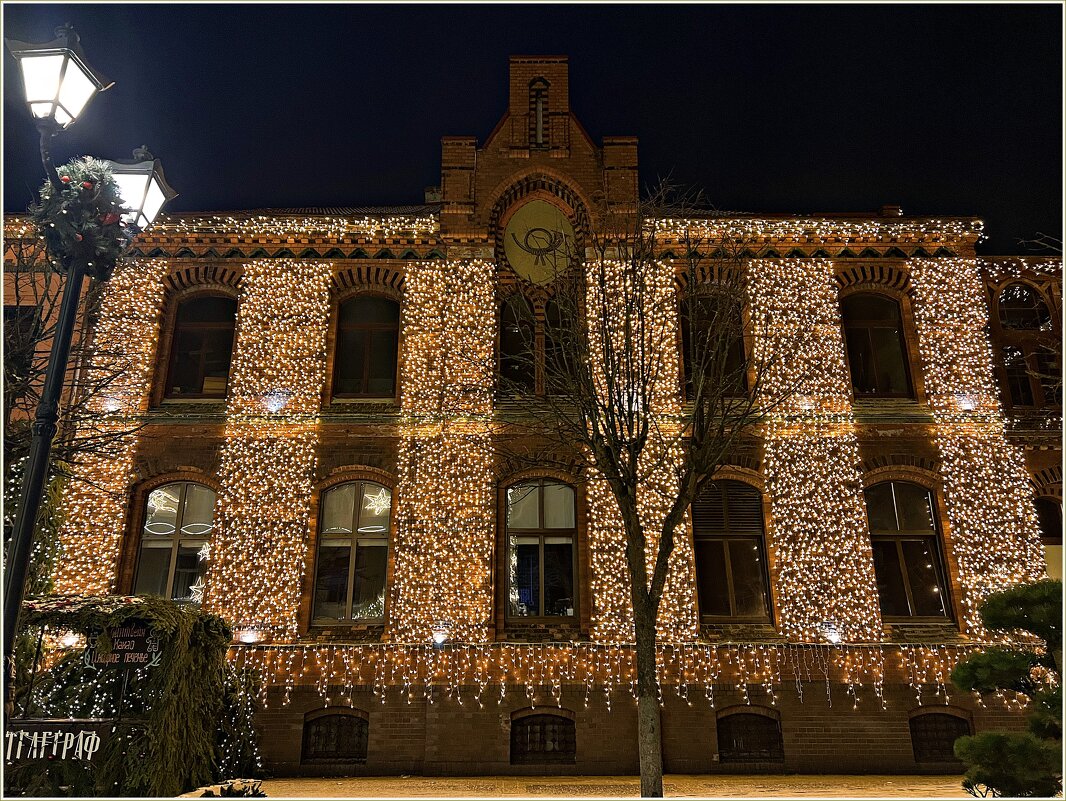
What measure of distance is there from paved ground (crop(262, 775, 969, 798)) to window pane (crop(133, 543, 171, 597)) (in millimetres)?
4086

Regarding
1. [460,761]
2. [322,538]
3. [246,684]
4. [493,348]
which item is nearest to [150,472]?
[322,538]

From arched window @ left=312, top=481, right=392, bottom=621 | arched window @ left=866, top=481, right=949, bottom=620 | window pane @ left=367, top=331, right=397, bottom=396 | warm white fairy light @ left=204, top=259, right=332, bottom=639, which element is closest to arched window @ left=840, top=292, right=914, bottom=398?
arched window @ left=866, top=481, right=949, bottom=620

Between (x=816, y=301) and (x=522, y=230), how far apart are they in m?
6.09

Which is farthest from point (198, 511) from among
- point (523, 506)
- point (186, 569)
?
point (523, 506)

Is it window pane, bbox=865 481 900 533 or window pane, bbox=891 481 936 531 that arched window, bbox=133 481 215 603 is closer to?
window pane, bbox=865 481 900 533

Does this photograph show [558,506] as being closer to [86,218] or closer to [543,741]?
[543,741]

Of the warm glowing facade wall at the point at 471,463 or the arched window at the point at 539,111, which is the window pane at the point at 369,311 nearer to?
the warm glowing facade wall at the point at 471,463

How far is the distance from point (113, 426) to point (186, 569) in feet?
9.73

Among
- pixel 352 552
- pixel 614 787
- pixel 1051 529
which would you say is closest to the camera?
pixel 614 787

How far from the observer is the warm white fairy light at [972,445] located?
12570 millimetres

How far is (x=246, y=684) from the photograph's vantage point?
11352 millimetres

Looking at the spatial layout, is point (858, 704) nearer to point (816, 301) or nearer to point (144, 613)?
point (816, 301)

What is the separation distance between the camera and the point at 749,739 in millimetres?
11711

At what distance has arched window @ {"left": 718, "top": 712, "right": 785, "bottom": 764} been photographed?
11.6 meters
